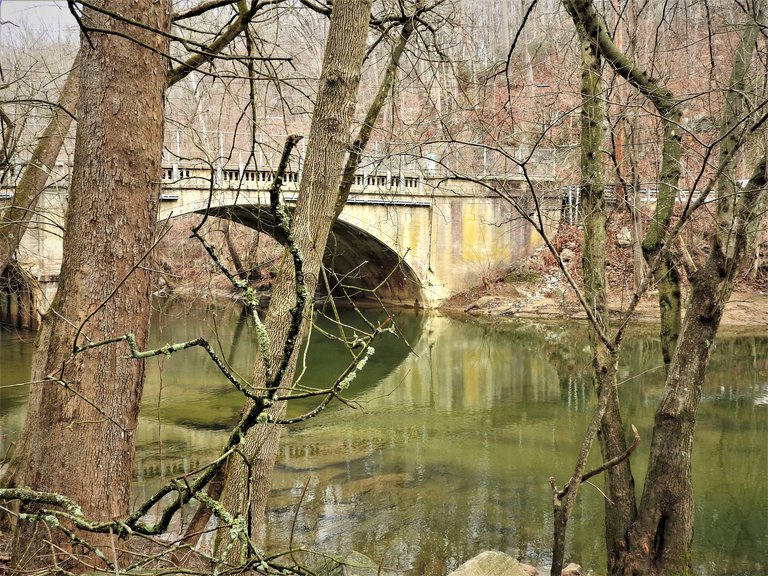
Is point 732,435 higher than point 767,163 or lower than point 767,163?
lower

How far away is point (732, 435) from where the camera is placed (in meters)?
8.74

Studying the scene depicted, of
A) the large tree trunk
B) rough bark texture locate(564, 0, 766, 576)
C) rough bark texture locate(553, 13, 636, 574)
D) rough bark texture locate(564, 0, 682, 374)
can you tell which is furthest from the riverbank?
the large tree trunk

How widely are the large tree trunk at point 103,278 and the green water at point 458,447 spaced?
256mm

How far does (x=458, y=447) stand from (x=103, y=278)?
656cm

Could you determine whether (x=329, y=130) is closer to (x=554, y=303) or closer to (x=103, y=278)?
(x=103, y=278)

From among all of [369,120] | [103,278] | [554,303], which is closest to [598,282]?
[369,120]

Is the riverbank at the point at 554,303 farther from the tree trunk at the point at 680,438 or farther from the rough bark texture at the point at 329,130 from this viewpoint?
the rough bark texture at the point at 329,130

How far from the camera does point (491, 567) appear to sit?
4.52 metres

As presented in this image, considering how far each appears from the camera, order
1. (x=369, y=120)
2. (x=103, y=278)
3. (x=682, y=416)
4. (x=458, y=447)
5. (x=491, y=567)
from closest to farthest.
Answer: (x=103, y=278), (x=682, y=416), (x=491, y=567), (x=369, y=120), (x=458, y=447)

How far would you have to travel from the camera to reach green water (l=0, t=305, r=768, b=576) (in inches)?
238

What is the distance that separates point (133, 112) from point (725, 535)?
5606mm

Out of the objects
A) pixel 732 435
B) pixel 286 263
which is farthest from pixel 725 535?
pixel 286 263

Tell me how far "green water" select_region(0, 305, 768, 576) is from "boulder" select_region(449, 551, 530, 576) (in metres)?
1.00

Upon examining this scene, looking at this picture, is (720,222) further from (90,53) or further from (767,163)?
(90,53)
